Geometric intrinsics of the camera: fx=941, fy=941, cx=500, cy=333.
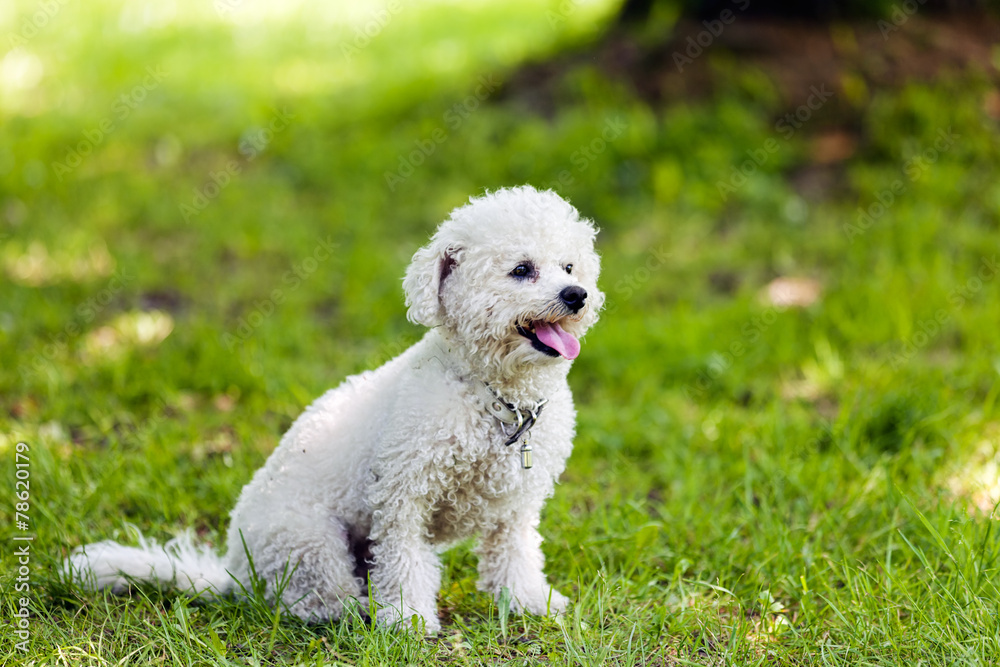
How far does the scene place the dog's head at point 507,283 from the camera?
104 inches

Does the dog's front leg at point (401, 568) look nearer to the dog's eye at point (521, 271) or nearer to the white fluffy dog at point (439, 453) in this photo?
the white fluffy dog at point (439, 453)

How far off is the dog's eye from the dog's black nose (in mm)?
149

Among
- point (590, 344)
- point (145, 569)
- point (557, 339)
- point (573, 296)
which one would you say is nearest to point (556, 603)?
point (557, 339)

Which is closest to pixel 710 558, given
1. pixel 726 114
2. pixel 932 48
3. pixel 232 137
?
pixel 726 114

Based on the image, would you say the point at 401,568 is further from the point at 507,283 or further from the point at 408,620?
the point at 507,283

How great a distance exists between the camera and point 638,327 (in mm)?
5340

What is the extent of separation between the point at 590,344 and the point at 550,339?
8.32ft

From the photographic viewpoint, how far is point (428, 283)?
272 centimetres

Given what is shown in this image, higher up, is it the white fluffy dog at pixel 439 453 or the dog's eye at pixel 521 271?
the dog's eye at pixel 521 271

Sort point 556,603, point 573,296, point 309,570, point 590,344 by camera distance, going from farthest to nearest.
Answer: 1. point 590,344
2. point 556,603
3. point 309,570
4. point 573,296

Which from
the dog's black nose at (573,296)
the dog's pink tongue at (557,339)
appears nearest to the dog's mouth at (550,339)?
the dog's pink tongue at (557,339)

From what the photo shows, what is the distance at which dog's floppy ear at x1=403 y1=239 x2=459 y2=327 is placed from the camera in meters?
2.71

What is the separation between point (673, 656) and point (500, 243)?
4.27ft

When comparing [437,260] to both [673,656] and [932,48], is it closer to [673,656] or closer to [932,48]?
[673,656]
